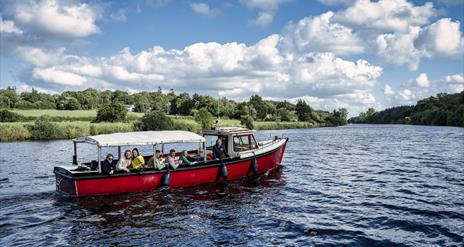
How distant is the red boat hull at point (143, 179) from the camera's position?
1816 centimetres

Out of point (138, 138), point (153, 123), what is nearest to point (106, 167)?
point (138, 138)

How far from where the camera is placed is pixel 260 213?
54.7 ft

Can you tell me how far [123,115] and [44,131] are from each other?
27697 millimetres

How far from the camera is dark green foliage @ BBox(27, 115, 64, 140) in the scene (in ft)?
185

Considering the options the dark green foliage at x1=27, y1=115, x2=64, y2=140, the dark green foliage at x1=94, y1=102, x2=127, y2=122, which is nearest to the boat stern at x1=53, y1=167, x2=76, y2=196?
the dark green foliage at x1=27, y1=115, x2=64, y2=140

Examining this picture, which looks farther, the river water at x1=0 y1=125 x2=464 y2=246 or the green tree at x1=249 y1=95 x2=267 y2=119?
the green tree at x1=249 y1=95 x2=267 y2=119

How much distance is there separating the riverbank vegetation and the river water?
7.79 metres

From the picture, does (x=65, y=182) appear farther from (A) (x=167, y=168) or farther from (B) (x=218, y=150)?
(B) (x=218, y=150)

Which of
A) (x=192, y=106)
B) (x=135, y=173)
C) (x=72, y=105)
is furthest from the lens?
(x=192, y=106)

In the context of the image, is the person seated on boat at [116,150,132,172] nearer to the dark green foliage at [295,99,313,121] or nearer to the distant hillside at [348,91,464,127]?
the distant hillside at [348,91,464,127]

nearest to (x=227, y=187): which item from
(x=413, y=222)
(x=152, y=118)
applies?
(x=413, y=222)

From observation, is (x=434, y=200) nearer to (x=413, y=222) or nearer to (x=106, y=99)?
(x=413, y=222)

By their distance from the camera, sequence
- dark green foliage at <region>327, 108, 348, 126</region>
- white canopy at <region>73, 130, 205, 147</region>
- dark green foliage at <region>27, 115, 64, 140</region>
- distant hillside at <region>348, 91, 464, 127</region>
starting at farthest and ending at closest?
dark green foliage at <region>327, 108, 348, 126</region>, distant hillside at <region>348, 91, 464, 127</region>, dark green foliage at <region>27, 115, 64, 140</region>, white canopy at <region>73, 130, 205, 147</region>

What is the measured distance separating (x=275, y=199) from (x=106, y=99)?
153807 millimetres
